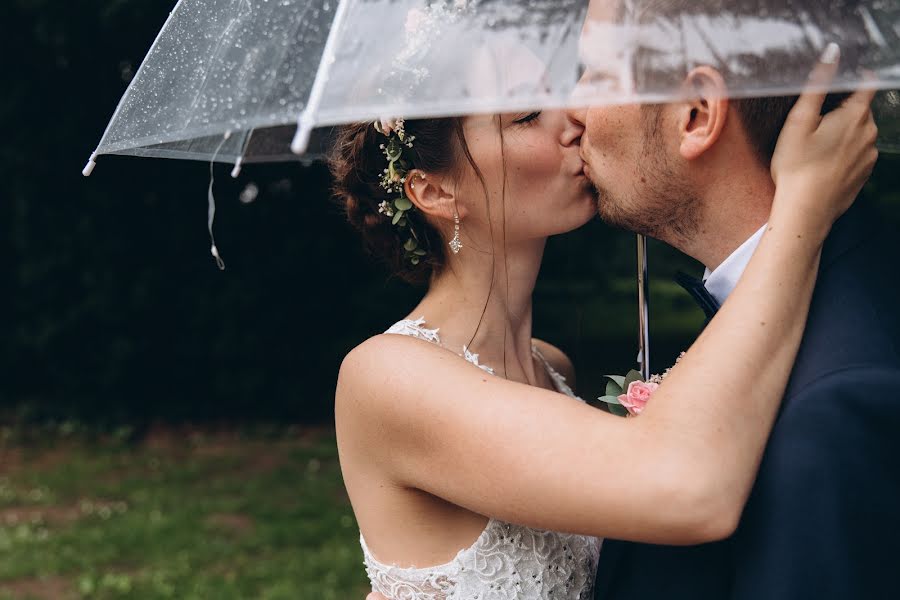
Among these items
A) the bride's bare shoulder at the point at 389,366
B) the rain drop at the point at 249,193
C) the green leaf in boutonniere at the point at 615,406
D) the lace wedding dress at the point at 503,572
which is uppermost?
the bride's bare shoulder at the point at 389,366

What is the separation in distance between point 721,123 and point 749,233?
0.94ft

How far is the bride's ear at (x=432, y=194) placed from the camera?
2.86 m

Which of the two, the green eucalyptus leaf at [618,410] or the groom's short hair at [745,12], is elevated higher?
the groom's short hair at [745,12]

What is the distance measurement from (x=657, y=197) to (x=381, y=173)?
97 cm

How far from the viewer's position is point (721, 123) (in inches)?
84.4

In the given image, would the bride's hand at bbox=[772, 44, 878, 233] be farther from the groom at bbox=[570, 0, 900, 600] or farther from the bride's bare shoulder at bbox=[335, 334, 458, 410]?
the bride's bare shoulder at bbox=[335, 334, 458, 410]

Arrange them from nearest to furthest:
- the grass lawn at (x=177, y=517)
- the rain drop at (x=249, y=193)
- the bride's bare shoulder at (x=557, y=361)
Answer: the bride's bare shoulder at (x=557, y=361)
the grass lawn at (x=177, y=517)
the rain drop at (x=249, y=193)

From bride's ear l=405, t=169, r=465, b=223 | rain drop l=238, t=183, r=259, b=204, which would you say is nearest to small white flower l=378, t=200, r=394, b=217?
bride's ear l=405, t=169, r=465, b=223

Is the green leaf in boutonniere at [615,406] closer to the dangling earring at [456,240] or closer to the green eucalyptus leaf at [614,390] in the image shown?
the green eucalyptus leaf at [614,390]

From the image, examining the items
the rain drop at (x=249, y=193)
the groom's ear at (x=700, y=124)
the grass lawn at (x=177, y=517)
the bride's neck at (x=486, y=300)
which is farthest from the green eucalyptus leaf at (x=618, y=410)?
the rain drop at (x=249, y=193)

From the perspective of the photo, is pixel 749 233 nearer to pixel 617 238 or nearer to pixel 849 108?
pixel 849 108

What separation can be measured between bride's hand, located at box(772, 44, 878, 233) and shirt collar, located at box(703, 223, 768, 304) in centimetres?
28

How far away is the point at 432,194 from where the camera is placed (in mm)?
2893

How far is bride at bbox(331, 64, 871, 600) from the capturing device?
178 centimetres
